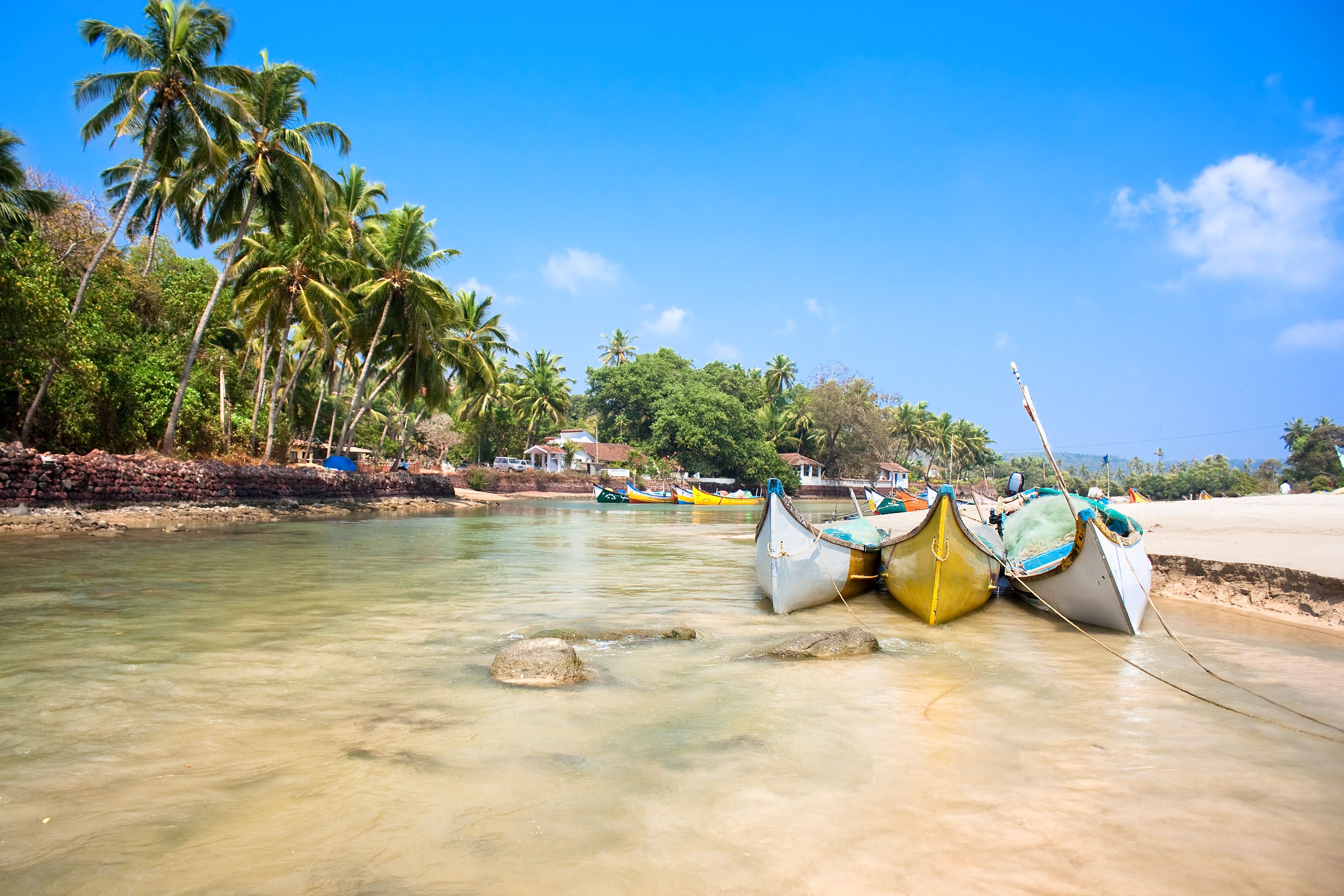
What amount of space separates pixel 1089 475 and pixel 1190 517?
7692cm

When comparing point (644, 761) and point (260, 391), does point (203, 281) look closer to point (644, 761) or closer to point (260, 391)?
point (260, 391)

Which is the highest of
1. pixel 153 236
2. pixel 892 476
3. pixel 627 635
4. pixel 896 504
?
pixel 153 236

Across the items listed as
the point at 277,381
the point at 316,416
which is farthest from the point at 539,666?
the point at 316,416

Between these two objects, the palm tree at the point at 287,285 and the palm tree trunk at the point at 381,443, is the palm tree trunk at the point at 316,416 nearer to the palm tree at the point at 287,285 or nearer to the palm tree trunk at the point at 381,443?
the palm tree trunk at the point at 381,443

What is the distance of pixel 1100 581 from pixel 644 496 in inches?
1423

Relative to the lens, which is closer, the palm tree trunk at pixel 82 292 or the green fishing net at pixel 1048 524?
the green fishing net at pixel 1048 524

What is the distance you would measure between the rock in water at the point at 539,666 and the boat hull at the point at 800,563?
135 inches

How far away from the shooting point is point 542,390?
→ 5297cm

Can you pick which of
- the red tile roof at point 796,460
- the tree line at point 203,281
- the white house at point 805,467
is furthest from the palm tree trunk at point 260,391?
the white house at point 805,467

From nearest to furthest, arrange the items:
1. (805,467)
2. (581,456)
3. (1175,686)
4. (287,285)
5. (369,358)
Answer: (1175,686) < (287,285) < (369,358) < (581,456) < (805,467)

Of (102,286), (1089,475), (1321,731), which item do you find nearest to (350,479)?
(102,286)

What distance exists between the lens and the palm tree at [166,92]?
17500 mm

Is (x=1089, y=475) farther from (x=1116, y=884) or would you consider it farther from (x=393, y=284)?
(x=1116, y=884)

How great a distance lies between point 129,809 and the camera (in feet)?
→ 10.8
